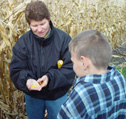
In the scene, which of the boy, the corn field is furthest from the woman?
the boy

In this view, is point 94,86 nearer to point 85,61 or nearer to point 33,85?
point 85,61

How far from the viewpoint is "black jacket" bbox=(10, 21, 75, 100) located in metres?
Result: 1.74

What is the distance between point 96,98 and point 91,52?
269mm

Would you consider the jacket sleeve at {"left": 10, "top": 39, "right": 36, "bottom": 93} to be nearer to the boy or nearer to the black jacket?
the black jacket

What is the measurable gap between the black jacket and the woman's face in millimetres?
50

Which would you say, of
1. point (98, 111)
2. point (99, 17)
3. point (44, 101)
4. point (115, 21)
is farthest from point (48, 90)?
point (115, 21)

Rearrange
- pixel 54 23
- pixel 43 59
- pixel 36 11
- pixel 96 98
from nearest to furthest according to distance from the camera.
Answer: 1. pixel 96 98
2. pixel 36 11
3. pixel 43 59
4. pixel 54 23

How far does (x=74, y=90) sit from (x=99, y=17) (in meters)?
5.79

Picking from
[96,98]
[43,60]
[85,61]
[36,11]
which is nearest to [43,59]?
[43,60]

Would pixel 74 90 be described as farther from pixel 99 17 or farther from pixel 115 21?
pixel 115 21

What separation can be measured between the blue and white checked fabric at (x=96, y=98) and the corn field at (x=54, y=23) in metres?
1.28

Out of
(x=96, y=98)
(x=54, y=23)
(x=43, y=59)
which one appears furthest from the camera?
(x=54, y=23)

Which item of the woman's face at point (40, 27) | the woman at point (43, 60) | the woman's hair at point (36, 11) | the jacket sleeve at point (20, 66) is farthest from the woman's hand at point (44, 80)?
the woman's hair at point (36, 11)

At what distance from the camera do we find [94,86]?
1062mm
